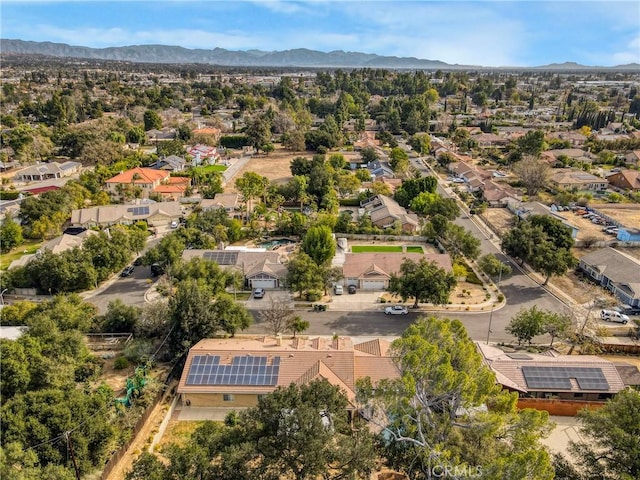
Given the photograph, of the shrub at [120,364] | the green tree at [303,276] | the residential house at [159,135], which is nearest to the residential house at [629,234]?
the green tree at [303,276]

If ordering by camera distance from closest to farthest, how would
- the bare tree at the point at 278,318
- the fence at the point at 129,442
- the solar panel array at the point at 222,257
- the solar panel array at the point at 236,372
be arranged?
the fence at the point at 129,442
the solar panel array at the point at 236,372
the bare tree at the point at 278,318
the solar panel array at the point at 222,257

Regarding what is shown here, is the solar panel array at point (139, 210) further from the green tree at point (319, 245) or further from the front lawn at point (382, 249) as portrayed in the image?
the front lawn at point (382, 249)

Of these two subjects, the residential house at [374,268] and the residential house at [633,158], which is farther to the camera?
the residential house at [633,158]

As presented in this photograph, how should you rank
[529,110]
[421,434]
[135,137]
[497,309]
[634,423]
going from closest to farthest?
[421,434] < [634,423] < [497,309] < [135,137] < [529,110]

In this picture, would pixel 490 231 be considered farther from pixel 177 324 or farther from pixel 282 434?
pixel 282 434

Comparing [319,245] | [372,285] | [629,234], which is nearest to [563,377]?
[372,285]

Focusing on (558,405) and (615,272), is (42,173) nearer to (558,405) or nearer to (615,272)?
(558,405)

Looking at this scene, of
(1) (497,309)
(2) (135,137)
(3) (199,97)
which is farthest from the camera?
(3) (199,97)

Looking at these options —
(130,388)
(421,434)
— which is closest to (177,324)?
(130,388)
